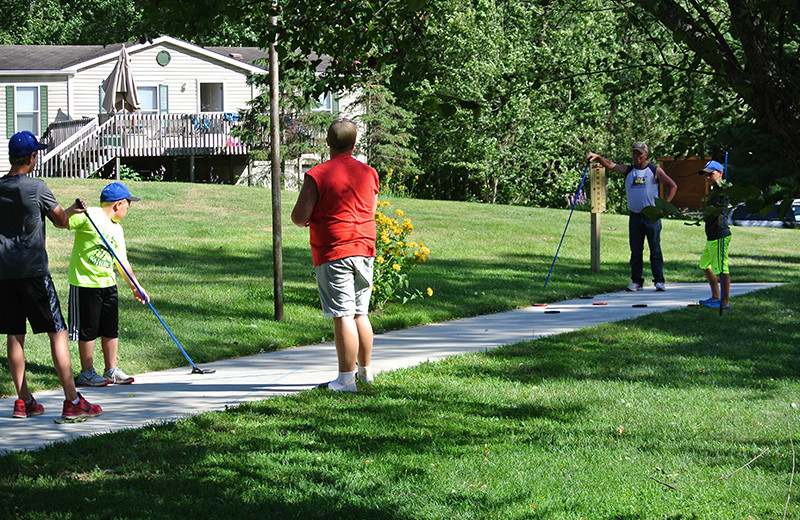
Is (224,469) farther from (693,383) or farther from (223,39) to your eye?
(223,39)

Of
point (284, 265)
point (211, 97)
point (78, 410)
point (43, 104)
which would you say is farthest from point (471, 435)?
point (211, 97)

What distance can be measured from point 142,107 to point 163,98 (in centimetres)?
76

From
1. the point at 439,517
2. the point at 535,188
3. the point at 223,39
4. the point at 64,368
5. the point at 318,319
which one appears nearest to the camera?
the point at 439,517

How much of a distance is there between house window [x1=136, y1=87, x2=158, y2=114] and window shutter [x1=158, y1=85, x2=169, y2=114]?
15 centimetres

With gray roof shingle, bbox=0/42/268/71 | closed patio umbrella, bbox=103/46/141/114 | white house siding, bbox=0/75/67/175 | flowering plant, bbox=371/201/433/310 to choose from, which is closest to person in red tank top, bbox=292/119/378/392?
flowering plant, bbox=371/201/433/310

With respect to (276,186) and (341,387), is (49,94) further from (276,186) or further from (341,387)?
(341,387)

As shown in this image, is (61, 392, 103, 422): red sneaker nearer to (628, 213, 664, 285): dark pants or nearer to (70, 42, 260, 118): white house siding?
(628, 213, 664, 285): dark pants

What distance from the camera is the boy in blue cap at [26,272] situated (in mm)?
5344

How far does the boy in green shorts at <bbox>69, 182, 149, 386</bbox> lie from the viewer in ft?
20.6

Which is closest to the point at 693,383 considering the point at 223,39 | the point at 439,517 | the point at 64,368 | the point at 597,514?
the point at 597,514

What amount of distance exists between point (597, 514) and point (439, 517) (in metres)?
0.72

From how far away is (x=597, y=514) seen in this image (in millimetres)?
4027

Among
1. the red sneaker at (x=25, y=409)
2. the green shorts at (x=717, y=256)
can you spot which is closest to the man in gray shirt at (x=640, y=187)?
the green shorts at (x=717, y=256)

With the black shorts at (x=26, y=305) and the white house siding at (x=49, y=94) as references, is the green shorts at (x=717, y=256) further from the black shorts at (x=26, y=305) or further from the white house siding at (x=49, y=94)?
the white house siding at (x=49, y=94)
